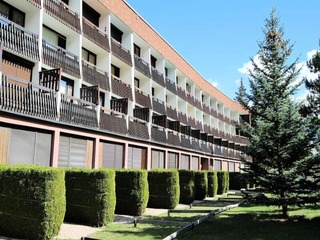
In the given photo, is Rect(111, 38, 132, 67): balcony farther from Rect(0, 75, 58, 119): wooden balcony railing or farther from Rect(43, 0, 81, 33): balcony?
Rect(0, 75, 58, 119): wooden balcony railing

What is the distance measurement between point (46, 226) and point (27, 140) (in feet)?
19.0

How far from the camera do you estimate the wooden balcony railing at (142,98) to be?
87.2 feet

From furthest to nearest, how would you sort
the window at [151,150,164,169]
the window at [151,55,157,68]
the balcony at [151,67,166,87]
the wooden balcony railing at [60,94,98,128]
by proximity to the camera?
the window at [151,55,157,68] < the balcony at [151,67,166,87] < the window at [151,150,164,169] < the wooden balcony railing at [60,94,98,128]

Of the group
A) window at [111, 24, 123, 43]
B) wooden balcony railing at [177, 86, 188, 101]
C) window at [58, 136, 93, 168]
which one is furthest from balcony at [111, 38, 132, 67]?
wooden balcony railing at [177, 86, 188, 101]

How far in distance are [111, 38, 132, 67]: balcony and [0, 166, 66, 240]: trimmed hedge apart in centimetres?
1502

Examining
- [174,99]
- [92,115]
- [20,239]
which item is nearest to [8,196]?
[20,239]

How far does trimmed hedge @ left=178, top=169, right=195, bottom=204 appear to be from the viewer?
66.5 ft

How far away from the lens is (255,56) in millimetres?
17203

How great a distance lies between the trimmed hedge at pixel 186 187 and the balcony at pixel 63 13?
413 inches

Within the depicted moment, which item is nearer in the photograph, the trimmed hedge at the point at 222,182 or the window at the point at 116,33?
the window at the point at 116,33

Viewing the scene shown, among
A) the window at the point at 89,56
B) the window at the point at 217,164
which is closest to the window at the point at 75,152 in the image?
Result: the window at the point at 89,56

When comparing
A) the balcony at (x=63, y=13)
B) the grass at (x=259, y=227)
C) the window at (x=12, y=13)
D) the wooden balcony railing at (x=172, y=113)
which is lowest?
the grass at (x=259, y=227)

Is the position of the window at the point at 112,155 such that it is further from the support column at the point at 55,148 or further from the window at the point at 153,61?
the window at the point at 153,61

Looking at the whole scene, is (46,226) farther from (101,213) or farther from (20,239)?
(101,213)
